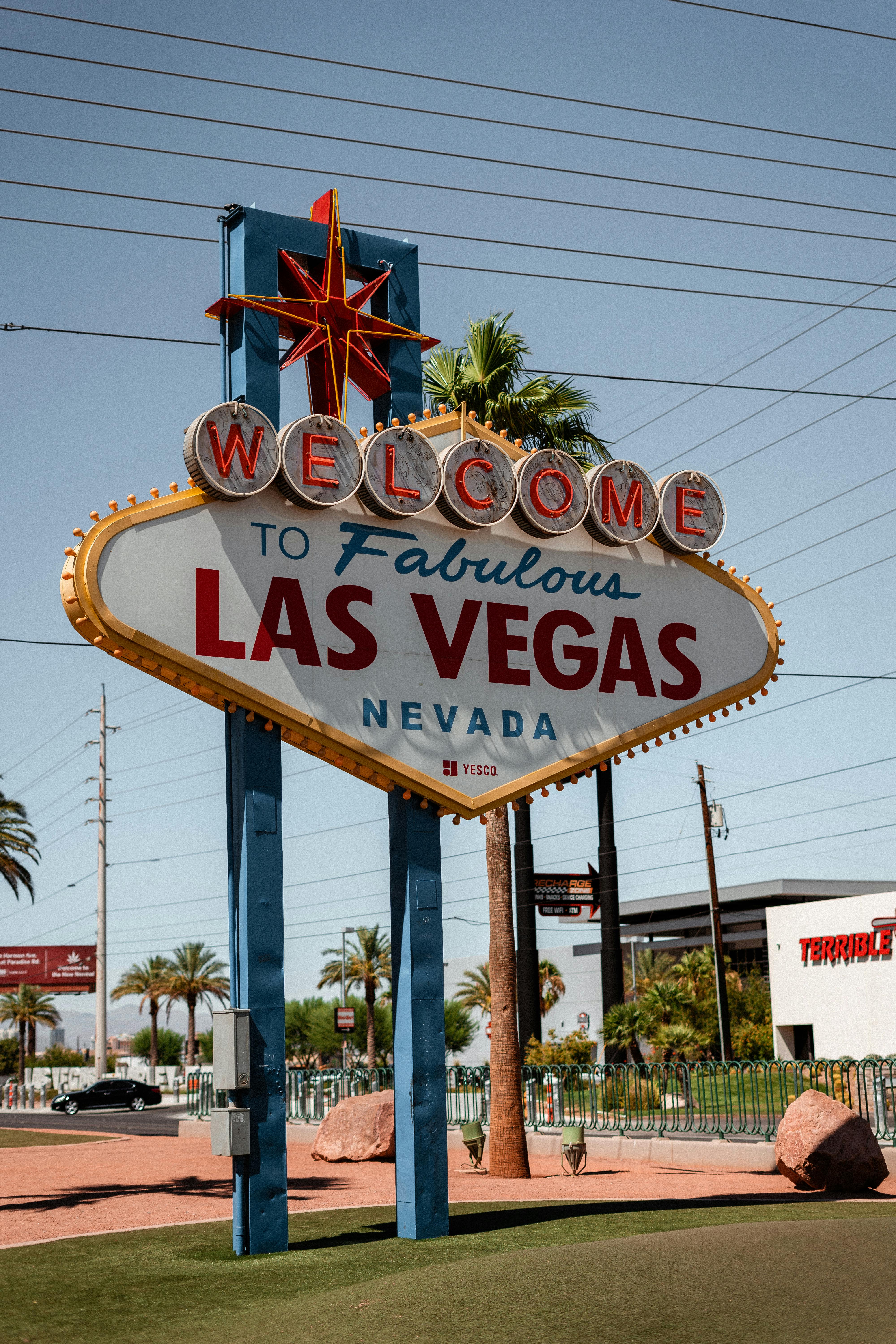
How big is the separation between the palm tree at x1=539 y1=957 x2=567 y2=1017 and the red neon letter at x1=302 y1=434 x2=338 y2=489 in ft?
265

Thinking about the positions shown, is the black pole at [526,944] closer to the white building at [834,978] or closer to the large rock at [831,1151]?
the white building at [834,978]

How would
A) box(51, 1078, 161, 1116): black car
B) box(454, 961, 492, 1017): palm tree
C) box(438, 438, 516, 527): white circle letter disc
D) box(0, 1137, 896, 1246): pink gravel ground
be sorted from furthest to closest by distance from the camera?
box(454, 961, 492, 1017): palm tree, box(51, 1078, 161, 1116): black car, box(0, 1137, 896, 1246): pink gravel ground, box(438, 438, 516, 527): white circle letter disc

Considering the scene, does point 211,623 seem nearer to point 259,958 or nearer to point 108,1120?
point 259,958

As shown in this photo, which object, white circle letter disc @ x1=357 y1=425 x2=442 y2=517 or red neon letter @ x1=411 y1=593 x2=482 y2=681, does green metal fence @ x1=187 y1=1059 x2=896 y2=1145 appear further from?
white circle letter disc @ x1=357 y1=425 x2=442 y2=517

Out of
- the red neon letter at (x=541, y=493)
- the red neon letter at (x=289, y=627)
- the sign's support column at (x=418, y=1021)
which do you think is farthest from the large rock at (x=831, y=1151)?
the red neon letter at (x=289, y=627)

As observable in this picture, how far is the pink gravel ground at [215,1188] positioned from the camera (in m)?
17.2

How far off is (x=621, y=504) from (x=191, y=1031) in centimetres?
8245

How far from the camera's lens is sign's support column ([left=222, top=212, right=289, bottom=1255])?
13648mm

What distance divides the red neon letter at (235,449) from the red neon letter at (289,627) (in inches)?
48.8

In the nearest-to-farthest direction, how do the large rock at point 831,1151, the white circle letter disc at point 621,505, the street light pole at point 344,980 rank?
the white circle letter disc at point 621,505 → the large rock at point 831,1151 → the street light pole at point 344,980

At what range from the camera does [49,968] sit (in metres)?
91.6

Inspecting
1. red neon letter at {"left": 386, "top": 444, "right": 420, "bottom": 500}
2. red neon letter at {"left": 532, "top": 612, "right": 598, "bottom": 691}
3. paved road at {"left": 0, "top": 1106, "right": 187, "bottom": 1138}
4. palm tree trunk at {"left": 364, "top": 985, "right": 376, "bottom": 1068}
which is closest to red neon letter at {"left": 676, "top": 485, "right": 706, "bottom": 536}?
red neon letter at {"left": 532, "top": 612, "right": 598, "bottom": 691}

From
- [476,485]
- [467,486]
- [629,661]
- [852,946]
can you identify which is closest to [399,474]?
[467,486]

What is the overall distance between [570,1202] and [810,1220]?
184 inches
